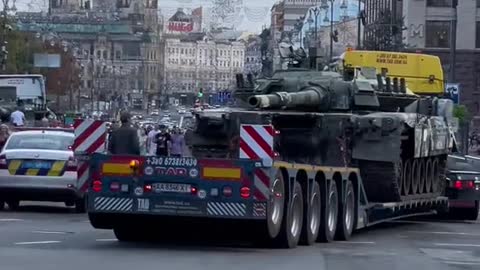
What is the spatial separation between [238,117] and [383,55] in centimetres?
821

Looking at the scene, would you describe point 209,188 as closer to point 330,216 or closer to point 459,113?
point 330,216

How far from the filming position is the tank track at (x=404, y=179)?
24.2 m

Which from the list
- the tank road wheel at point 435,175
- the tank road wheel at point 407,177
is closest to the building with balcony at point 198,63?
the tank road wheel at point 435,175

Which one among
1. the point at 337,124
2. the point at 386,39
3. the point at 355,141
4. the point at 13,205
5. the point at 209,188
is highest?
the point at 386,39

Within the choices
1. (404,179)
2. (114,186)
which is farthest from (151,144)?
(114,186)

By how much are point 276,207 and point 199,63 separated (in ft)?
441

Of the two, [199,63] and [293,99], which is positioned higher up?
[293,99]

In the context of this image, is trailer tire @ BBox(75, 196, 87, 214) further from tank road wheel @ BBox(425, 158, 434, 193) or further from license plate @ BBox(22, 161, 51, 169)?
tank road wheel @ BBox(425, 158, 434, 193)

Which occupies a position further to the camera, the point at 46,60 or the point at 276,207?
the point at 46,60

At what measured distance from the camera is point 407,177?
26.0 meters

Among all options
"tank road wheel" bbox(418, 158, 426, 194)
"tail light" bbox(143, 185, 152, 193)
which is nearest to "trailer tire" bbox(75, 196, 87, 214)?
"tank road wheel" bbox(418, 158, 426, 194)

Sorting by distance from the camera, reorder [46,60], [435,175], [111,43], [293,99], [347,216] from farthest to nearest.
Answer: [111,43] → [46,60] → [435,175] → [293,99] → [347,216]

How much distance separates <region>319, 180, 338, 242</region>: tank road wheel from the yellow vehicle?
743 centimetres

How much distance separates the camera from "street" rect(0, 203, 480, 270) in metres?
17.4
